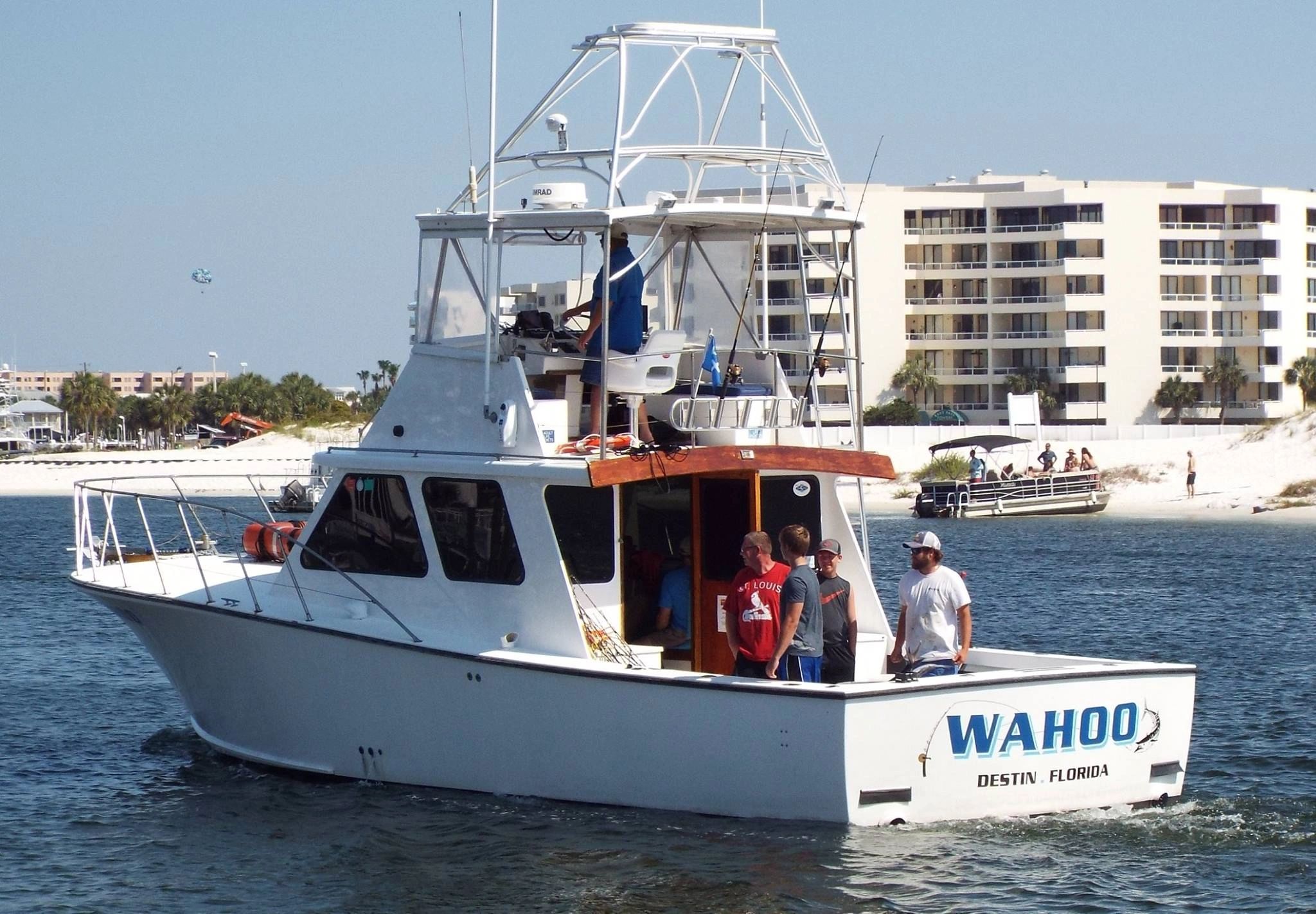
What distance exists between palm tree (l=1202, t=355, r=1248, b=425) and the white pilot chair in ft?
239

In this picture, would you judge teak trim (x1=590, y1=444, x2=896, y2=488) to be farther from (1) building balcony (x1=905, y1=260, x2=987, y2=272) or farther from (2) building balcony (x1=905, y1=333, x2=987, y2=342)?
(1) building balcony (x1=905, y1=260, x2=987, y2=272)

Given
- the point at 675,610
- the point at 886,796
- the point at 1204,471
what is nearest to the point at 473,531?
the point at 675,610

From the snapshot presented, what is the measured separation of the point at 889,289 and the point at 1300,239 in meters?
21.0

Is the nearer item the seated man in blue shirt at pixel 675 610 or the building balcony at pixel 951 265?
the seated man in blue shirt at pixel 675 610

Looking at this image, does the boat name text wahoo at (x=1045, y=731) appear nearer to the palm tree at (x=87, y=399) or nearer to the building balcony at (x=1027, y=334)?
the building balcony at (x=1027, y=334)

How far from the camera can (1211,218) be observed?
8306 cm

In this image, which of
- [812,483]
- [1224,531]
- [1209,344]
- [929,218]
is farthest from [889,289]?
[812,483]

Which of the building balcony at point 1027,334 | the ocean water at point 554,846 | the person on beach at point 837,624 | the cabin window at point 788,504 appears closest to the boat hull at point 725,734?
the ocean water at point 554,846

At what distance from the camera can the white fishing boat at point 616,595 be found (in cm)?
1019

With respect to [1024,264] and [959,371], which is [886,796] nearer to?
[959,371]

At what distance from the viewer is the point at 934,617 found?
1075cm

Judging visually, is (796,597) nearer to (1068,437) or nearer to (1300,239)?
(1068,437)

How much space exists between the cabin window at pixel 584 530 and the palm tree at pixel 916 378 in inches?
2811

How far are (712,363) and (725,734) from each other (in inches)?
106
